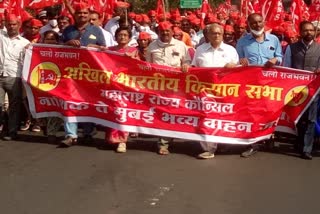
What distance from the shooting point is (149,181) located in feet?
21.5

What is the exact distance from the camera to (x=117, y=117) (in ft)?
26.1

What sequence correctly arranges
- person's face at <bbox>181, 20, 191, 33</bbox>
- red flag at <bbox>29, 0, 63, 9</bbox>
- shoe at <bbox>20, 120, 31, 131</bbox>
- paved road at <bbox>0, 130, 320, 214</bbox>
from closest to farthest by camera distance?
paved road at <bbox>0, 130, 320, 214</bbox> → shoe at <bbox>20, 120, 31, 131</bbox> → person's face at <bbox>181, 20, 191, 33</bbox> → red flag at <bbox>29, 0, 63, 9</bbox>

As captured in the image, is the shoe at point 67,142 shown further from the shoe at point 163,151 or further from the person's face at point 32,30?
the person's face at point 32,30

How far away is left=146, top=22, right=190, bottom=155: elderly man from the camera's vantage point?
7859mm

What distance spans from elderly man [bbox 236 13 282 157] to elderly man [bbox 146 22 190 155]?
0.80m

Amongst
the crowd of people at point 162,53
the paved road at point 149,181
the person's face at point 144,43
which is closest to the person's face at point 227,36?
the crowd of people at point 162,53

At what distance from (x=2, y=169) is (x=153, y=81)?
7.21 ft

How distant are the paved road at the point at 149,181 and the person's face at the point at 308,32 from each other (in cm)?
153

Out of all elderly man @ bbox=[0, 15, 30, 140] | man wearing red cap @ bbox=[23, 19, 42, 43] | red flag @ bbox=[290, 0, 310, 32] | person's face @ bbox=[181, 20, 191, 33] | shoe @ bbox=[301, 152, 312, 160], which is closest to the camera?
shoe @ bbox=[301, 152, 312, 160]

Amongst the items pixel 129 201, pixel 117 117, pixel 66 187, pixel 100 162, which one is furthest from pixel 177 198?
pixel 117 117

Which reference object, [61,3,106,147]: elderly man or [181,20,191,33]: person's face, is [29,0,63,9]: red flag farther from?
[61,3,106,147]: elderly man

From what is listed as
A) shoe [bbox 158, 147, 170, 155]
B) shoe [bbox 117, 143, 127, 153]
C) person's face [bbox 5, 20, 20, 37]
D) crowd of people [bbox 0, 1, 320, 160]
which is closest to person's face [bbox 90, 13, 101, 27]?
crowd of people [bbox 0, 1, 320, 160]

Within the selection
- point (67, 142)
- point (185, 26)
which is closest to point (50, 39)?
point (67, 142)

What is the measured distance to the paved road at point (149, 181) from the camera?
573cm
